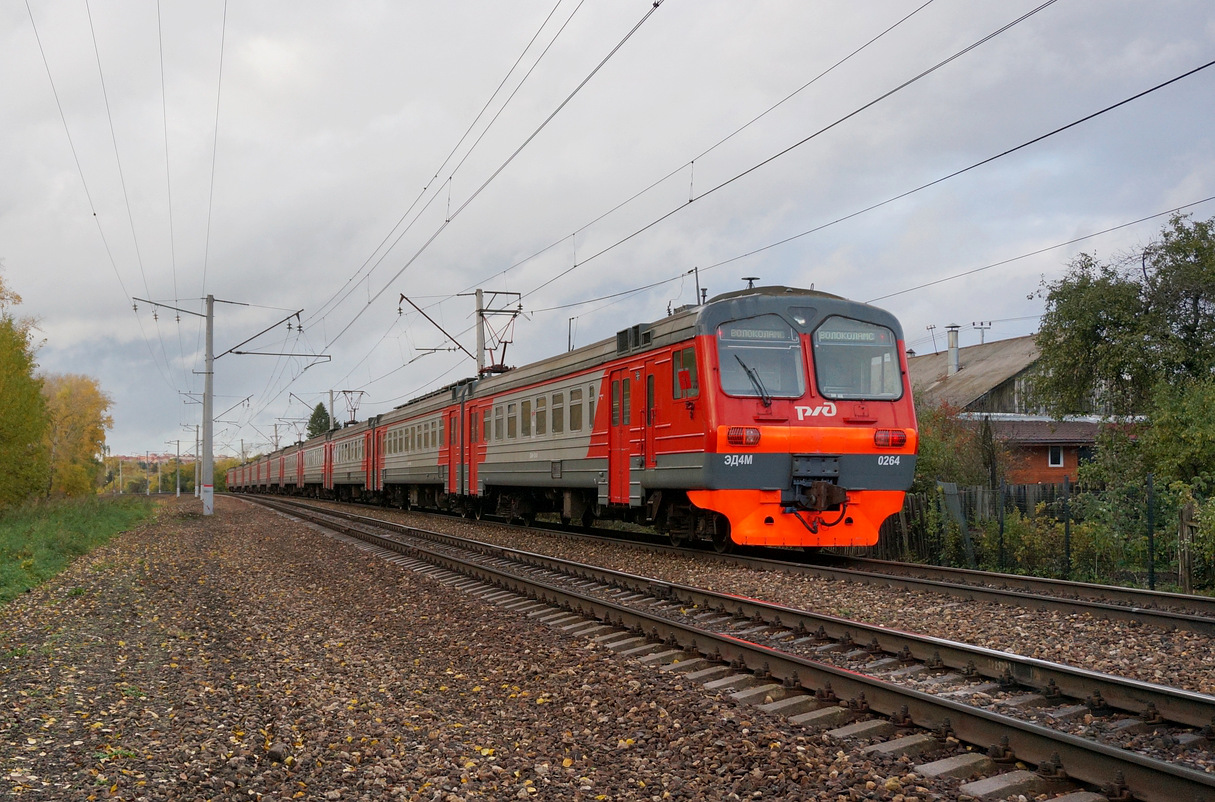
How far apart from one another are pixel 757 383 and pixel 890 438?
195cm

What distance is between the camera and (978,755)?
15.3ft

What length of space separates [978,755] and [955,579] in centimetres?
659

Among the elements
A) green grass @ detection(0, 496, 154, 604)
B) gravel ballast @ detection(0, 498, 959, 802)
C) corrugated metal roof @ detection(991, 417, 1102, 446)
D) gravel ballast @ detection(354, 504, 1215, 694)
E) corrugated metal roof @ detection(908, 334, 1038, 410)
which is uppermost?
corrugated metal roof @ detection(908, 334, 1038, 410)

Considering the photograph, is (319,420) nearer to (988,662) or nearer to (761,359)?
(761,359)

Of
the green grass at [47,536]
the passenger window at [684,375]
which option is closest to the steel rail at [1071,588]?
the passenger window at [684,375]

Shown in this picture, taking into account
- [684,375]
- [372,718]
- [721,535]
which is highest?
[684,375]

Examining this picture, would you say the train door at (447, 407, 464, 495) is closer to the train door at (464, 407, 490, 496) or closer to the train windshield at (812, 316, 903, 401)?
the train door at (464, 407, 490, 496)

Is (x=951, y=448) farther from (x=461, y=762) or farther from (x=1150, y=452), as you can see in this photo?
(x=461, y=762)

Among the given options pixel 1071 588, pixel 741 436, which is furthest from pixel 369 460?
pixel 1071 588

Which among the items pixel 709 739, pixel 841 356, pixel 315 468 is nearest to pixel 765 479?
pixel 841 356

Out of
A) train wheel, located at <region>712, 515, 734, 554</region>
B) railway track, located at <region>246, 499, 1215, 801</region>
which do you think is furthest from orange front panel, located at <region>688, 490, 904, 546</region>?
railway track, located at <region>246, 499, 1215, 801</region>

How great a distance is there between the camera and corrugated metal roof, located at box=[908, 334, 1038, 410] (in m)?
36.8

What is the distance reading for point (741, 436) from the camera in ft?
39.0

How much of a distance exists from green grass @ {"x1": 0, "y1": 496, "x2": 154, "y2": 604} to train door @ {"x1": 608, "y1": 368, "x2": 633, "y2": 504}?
8.10 meters
